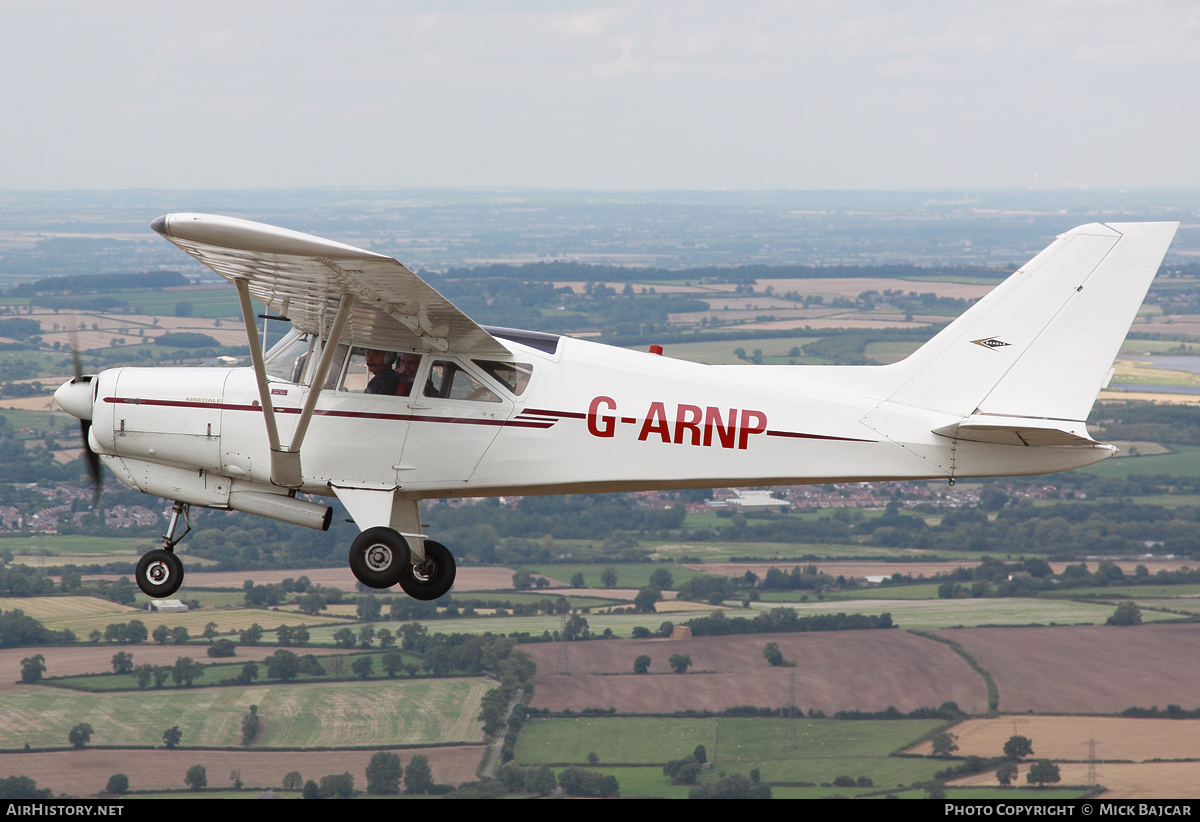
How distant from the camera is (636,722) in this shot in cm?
6444

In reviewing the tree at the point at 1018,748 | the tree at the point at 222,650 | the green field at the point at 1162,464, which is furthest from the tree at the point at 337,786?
the green field at the point at 1162,464

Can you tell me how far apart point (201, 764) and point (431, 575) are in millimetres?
49581

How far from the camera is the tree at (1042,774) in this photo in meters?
55.0

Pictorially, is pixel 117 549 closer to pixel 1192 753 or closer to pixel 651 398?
pixel 1192 753

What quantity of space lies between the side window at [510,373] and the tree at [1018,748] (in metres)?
53.0

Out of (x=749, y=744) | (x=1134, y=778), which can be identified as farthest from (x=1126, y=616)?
(x=749, y=744)

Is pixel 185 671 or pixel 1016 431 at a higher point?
pixel 1016 431

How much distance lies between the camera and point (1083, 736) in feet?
209

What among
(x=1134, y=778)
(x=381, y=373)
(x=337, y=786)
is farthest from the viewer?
(x=1134, y=778)

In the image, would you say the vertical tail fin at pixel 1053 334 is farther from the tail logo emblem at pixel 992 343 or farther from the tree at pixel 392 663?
the tree at pixel 392 663

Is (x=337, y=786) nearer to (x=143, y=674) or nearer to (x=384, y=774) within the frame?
(x=384, y=774)

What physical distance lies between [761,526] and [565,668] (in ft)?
149
